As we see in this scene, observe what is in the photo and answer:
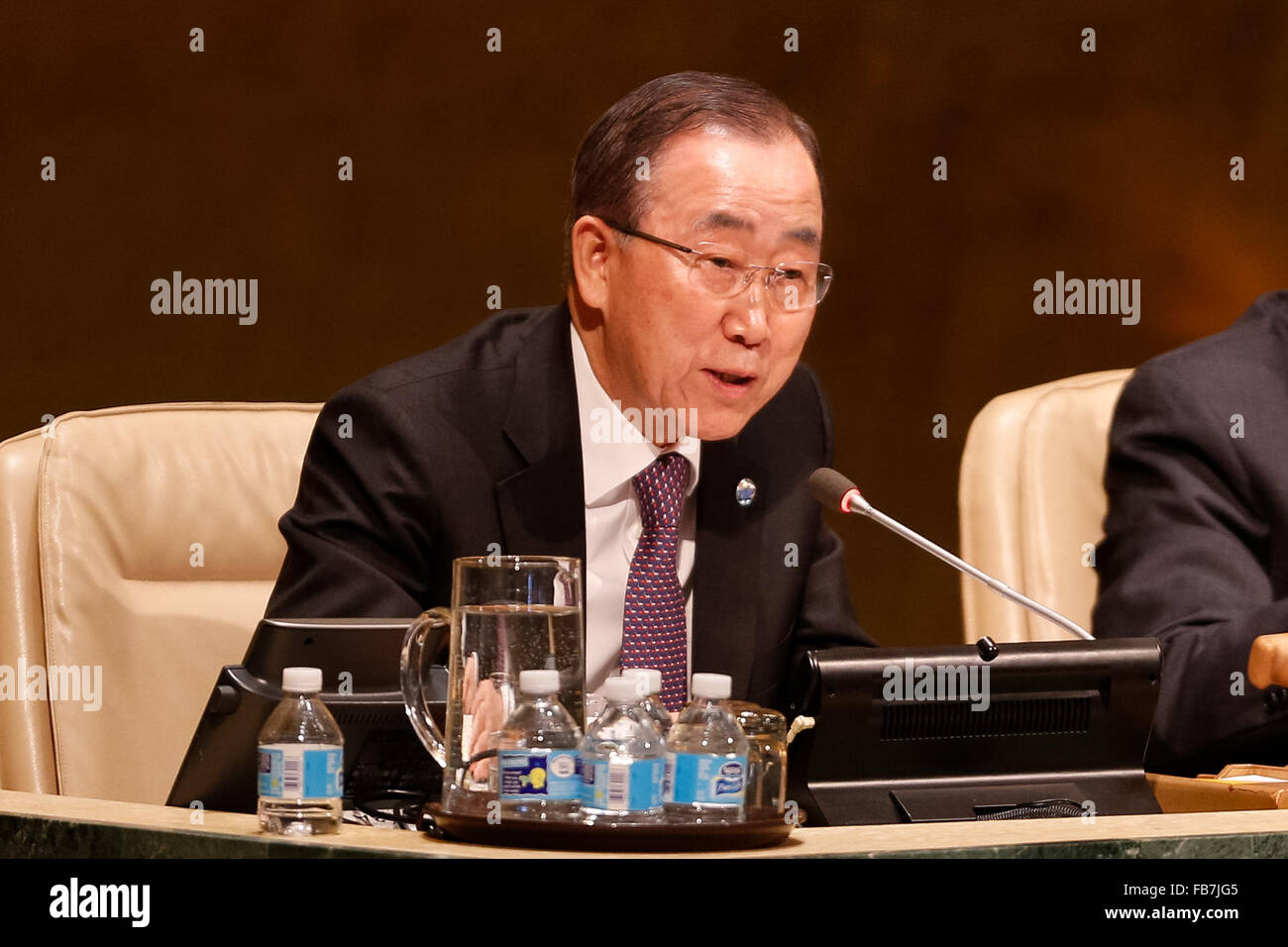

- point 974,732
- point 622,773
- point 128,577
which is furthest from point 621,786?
point 128,577

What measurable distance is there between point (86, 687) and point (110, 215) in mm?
1416

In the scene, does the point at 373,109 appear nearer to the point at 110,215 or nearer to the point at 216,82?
the point at 216,82

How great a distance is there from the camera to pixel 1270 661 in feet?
5.01

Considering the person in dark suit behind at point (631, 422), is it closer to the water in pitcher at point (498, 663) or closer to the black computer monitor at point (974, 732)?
the black computer monitor at point (974, 732)

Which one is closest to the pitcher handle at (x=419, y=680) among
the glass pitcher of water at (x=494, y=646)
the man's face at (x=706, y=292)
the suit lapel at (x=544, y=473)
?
the glass pitcher of water at (x=494, y=646)

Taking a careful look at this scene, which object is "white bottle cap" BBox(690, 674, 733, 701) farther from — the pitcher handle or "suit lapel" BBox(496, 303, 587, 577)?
"suit lapel" BBox(496, 303, 587, 577)

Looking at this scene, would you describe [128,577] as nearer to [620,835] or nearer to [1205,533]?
[620,835]

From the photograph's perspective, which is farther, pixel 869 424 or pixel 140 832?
pixel 869 424

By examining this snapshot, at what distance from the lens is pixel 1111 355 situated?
3525 millimetres

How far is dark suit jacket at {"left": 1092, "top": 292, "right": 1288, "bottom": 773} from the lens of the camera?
76.1 inches

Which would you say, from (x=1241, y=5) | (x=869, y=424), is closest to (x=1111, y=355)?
(x=869, y=424)

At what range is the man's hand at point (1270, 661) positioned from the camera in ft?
4.99

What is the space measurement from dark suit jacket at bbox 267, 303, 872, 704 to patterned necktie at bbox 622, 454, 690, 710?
8cm

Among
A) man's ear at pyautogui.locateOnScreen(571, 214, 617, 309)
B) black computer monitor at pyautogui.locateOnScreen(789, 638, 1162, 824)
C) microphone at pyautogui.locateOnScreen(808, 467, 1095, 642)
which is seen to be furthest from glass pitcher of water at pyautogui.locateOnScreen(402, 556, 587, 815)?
man's ear at pyautogui.locateOnScreen(571, 214, 617, 309)
